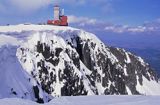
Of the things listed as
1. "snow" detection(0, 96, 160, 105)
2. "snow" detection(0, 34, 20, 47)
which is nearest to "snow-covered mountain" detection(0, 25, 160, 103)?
"snow" detection(0, 34, 20, 47)

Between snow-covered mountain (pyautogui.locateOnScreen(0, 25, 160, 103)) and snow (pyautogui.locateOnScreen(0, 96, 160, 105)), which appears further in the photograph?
snow-covered mountain (pyautogui.locateOnScreen(0, 25, 160, 103))

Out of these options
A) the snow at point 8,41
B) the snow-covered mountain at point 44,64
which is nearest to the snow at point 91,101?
the snow-covered mountain at point 44,64

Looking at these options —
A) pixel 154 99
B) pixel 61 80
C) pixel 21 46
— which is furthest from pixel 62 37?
pixel 154 99

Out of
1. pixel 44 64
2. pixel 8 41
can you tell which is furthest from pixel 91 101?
pixel 44 64

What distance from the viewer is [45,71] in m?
151

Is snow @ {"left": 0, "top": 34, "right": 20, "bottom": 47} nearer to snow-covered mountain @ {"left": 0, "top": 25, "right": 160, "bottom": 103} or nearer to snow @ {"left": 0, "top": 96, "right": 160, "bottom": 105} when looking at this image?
snow-covered mountain @ {"left": 0, "top": 25, "right": 160, "bottom": 103}

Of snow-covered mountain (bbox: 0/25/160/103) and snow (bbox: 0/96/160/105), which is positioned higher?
snow-covered mountain (bbox: 0/25/160/103)

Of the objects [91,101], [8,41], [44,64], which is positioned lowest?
[91,101]

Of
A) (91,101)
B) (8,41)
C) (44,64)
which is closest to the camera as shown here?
(91,101)

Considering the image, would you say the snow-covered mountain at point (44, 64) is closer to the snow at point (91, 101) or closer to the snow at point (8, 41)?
the snow at point (8, 41)

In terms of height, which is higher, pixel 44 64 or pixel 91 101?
pixel 44 64

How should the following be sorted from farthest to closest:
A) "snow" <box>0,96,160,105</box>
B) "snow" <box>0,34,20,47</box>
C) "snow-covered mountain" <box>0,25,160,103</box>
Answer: "snow" <box>0,34,20,47</box> < "snow-covered mountain" <box>0,25,160,103</box> < "snow" <box>0,96,160,105</box>

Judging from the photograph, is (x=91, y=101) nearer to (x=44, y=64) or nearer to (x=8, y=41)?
(x=8, y=41)

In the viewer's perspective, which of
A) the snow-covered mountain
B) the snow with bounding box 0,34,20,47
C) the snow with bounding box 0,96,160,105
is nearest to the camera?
the snow with bounding box 0,96,160,105
